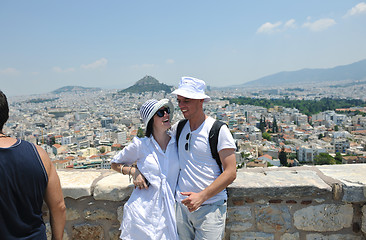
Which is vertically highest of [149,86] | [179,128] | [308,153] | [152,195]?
[149,86]

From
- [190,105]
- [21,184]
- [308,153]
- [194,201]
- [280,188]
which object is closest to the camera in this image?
[21,184]

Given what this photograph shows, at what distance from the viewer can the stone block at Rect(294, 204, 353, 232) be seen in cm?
158

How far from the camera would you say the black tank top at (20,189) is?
0.90m

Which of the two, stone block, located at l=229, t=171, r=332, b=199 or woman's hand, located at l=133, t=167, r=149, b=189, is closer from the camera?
woman's hand, located at l=133, t=167, r=149, b=189

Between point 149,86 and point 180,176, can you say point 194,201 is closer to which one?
point 180,176

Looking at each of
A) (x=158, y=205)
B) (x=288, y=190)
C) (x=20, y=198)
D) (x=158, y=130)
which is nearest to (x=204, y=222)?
(x=158, y=205)

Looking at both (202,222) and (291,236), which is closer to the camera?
(202,222)

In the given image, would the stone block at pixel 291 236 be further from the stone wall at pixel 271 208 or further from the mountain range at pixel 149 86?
the mountain range at pixel 149 86

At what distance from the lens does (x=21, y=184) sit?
0.93m

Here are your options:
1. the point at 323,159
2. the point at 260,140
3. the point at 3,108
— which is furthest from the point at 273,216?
the point at 260,140

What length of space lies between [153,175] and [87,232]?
708 mm

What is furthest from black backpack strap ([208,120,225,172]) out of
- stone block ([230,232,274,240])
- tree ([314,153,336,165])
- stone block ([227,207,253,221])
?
tree ([314,153,336,165])

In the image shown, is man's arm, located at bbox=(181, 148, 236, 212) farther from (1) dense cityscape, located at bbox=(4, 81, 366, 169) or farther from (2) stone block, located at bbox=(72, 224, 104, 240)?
(1) dense cityscape, located at bbox=(4, 81, 366, 169)

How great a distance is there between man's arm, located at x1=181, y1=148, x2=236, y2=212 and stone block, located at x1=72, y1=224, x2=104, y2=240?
74cm
